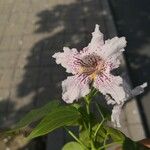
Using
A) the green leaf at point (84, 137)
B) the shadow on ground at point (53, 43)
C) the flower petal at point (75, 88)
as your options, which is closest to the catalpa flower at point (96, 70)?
the flower petal at point (75, 88)

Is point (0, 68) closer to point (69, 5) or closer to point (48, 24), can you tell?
point (48, 24)

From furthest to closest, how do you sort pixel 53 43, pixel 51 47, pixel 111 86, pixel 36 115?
pixel 53 43 → pixel 51 47 → pixel 36 115 → pixel 111 86

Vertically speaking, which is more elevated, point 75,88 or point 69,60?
point 69,60

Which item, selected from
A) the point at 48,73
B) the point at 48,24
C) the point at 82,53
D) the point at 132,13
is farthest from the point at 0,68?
the point at 82,53

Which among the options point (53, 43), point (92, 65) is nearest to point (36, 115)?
point (92, 65)

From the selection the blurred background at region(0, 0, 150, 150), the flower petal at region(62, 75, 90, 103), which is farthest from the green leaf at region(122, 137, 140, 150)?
the blurred background at region(0, 0, 150, 150)

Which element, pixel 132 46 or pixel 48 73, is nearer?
pixel 48 73

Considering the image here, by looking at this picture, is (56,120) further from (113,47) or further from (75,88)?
(113,47)
